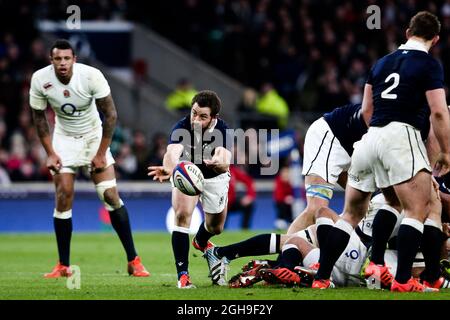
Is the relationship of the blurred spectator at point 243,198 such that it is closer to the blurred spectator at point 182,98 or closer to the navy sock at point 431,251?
the blurred spectator at point 182,98

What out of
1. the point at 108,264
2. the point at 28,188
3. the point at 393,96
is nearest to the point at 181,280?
the point at 393,96

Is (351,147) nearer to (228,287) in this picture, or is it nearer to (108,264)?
(228,287)

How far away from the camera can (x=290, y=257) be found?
895 cm

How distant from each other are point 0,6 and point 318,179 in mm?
13406

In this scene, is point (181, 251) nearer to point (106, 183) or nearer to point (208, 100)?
point (208, 100)

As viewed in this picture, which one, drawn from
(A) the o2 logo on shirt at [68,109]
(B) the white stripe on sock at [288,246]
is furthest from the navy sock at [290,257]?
(A) the o2 logo on shirt at [68,109]

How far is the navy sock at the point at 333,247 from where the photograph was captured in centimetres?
855

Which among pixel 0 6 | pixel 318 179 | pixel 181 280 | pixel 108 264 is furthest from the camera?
pixel 0 6

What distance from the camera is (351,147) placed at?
9.85 m

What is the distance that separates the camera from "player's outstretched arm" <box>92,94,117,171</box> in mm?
10539

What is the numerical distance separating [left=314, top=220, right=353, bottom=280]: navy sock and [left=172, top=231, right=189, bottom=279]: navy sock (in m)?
1.16

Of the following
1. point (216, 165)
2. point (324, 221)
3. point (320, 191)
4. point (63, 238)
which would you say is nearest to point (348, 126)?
point (320, 191)

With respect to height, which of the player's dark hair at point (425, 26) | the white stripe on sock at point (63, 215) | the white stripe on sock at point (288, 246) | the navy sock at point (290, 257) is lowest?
the navy sock at point (290, 257)

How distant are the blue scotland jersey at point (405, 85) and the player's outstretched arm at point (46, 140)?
3.57m
